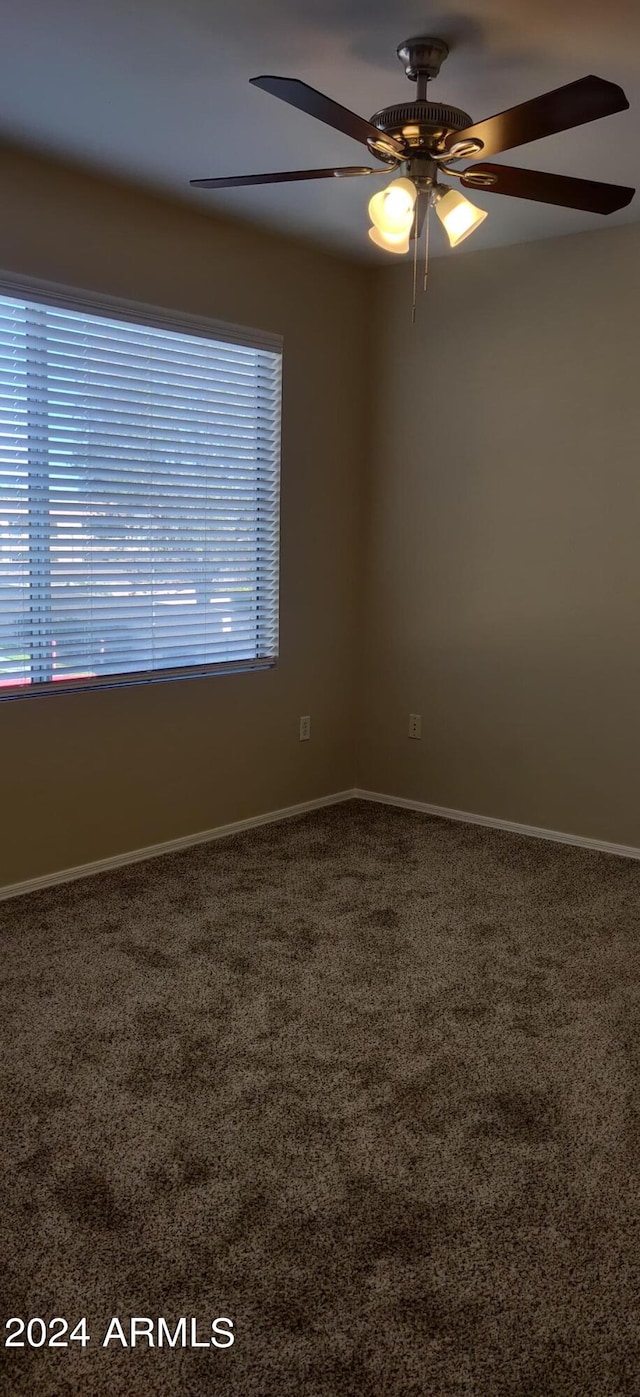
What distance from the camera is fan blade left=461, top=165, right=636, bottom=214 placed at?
2357mm

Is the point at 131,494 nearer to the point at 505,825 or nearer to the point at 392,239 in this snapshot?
the point at 392,239

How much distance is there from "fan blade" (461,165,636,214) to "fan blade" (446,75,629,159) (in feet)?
0.32

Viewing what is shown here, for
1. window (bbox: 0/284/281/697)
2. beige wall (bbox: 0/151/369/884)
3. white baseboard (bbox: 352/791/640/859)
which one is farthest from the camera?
white baseboard (bbox: 352/791/640/859)

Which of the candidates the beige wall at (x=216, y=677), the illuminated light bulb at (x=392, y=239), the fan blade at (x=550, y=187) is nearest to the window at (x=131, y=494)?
the beige wall at (x=216, y=677)

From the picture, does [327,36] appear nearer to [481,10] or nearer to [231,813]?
[481,10]

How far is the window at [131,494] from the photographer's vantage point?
3.40m

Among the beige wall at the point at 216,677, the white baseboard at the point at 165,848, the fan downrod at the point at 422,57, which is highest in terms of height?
the fan downrod at the point at 422,57

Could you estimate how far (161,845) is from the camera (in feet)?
13.4

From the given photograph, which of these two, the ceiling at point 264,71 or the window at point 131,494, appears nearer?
the ceiling at point 264,71

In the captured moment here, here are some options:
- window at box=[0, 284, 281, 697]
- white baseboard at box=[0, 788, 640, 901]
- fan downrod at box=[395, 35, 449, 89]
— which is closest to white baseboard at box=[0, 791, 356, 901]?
white baseboard at box=[0, 788, 640, 901]

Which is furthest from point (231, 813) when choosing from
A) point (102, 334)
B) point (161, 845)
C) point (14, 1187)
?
point (14, 1187)

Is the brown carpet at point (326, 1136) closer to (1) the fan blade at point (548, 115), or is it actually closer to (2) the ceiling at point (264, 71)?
(1) the fan blade at point (548, 115)

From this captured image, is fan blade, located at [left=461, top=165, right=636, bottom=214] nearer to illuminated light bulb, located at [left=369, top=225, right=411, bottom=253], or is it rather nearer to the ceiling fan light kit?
the ceiling fan light kit

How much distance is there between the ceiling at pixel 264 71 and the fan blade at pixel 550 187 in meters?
0.33
